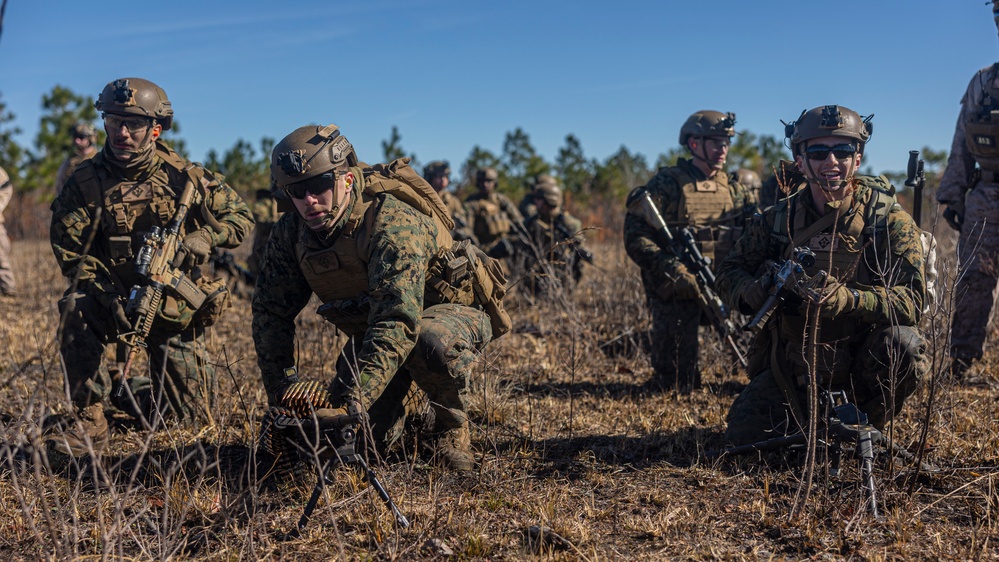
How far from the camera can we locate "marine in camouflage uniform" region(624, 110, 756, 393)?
242 inches

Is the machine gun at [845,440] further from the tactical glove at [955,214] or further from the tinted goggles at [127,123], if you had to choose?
the tinted goggles at [127,123]

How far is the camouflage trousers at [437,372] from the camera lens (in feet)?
13.8

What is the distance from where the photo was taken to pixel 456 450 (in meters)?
4.47

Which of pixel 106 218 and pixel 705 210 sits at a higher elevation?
pixel 705 210

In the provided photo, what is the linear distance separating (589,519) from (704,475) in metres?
0.81

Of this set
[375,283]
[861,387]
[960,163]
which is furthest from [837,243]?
[960,163]

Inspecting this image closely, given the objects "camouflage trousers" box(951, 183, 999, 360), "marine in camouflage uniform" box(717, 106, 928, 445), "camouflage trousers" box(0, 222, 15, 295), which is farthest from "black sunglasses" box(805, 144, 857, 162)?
"camouflage trousers" box(0, 222, 15, 295)

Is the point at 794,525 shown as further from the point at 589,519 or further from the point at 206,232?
the point at 206,232

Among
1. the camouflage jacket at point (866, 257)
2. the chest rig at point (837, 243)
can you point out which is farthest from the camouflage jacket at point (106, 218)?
the chest rig at point (837, 243)

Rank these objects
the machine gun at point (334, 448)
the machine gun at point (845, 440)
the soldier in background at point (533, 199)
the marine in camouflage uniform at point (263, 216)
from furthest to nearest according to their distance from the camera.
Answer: the soldier in background at point (533, 199), the marine in camouflage uniform at point (263, 216), the machine gun at point (845, 440), the machine gun at point (334, 448)

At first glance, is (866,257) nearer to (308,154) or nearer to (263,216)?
(308,154)

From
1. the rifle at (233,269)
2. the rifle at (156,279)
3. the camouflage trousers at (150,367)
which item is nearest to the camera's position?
the rifle at (156,279)

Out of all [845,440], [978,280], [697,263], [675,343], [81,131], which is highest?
[81,131]

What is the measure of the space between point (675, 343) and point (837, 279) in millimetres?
1996
